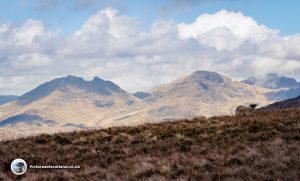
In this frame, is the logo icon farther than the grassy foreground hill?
Yes

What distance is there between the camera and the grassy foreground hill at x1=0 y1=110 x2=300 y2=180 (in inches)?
649

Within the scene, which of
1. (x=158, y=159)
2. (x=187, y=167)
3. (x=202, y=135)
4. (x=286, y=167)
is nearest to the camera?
(x=286, y=167)

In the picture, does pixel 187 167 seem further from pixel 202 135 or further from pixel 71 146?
pixel 71 146

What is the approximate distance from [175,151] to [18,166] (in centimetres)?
694

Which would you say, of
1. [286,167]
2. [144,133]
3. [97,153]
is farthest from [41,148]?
[286,167]

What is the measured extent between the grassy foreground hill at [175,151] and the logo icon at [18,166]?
268 millimetres

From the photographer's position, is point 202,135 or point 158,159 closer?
point 158,159

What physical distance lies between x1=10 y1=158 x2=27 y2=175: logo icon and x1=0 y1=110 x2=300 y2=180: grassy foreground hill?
0.88ft

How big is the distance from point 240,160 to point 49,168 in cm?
798

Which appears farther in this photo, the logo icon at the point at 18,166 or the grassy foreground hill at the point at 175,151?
the logo icon at the point at 18,166

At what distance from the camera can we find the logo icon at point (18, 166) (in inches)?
731

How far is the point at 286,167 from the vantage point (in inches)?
626

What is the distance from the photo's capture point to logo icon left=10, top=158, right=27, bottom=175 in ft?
61.0

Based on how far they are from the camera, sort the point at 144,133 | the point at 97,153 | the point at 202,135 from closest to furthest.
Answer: the point at 97,153 < the point at 202,135 < the point at 144,133
